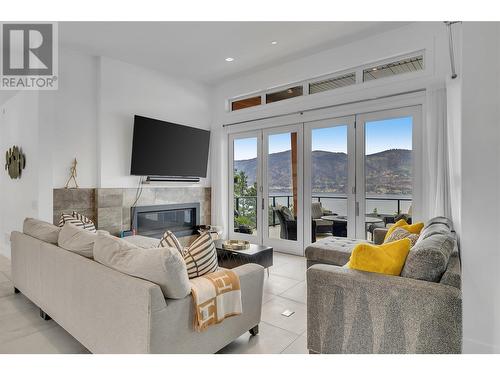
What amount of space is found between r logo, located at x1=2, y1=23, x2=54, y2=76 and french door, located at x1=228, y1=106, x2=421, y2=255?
10.2 ft

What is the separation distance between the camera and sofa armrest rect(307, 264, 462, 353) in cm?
161

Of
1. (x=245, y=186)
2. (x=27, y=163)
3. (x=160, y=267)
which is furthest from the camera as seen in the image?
(x=245, y=186)

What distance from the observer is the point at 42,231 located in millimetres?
2689

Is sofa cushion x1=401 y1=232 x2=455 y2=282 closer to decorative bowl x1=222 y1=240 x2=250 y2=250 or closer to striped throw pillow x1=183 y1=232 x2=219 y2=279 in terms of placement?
striped throw pillow x1=183 y1=232 x2=219 y2=279

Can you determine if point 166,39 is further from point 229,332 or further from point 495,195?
point 495,195

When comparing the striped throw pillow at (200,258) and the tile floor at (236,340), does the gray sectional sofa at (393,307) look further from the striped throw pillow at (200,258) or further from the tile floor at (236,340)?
the striped throw pillow at (200,258)

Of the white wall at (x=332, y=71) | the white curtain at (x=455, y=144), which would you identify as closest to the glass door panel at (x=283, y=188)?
the white wall at (x=332, y=71)

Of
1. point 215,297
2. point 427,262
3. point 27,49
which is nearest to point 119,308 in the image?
point 215,297

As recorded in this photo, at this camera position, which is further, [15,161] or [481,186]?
[15,161]

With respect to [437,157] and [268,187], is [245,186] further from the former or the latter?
[437,157]

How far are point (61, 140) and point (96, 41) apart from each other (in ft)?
4.71

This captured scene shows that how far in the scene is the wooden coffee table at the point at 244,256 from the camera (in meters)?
3.45

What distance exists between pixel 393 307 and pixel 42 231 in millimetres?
2868

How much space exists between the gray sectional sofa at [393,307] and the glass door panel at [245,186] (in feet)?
11.8
